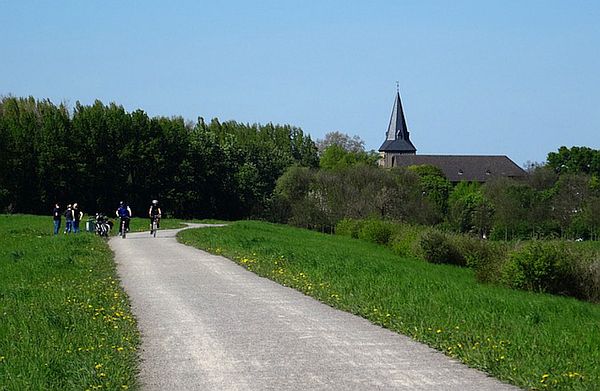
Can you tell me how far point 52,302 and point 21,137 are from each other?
6249cm

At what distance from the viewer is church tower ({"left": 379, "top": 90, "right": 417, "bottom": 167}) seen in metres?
142

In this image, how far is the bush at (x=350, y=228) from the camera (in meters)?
58.1

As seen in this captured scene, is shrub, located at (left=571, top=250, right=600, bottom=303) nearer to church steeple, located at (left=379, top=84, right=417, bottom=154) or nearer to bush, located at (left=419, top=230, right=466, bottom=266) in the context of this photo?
bush, located at (left=419, top=230, right=466, bottom=266)

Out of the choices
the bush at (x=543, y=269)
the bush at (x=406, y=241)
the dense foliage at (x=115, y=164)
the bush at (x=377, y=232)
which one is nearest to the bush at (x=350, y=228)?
the bush at (x=377, y=232)

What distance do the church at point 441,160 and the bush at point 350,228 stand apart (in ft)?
245

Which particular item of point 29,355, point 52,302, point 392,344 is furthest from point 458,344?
point 52,302

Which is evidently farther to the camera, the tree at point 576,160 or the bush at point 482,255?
the tree at point 576,160

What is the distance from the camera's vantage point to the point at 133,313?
14.2 meters

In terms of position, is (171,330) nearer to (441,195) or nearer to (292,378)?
(292,378)

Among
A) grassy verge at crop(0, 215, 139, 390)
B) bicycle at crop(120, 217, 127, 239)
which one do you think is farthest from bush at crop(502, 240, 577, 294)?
bicycle at crop(120, 217, 127, 239)

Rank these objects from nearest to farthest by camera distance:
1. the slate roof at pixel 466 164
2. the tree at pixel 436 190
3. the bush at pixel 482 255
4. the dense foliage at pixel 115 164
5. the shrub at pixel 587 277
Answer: the shrub at pixel 587 277
the bush at pixel 482 255
the dense foliage at pixel 115 164
the tree at pixel 436 190
the slate roof at pixel 466 164

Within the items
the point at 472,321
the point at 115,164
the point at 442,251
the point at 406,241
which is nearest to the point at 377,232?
the point at 406,241

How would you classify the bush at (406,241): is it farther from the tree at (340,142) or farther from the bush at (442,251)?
the tree at (340,142)

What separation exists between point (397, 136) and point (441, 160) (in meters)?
8.60
